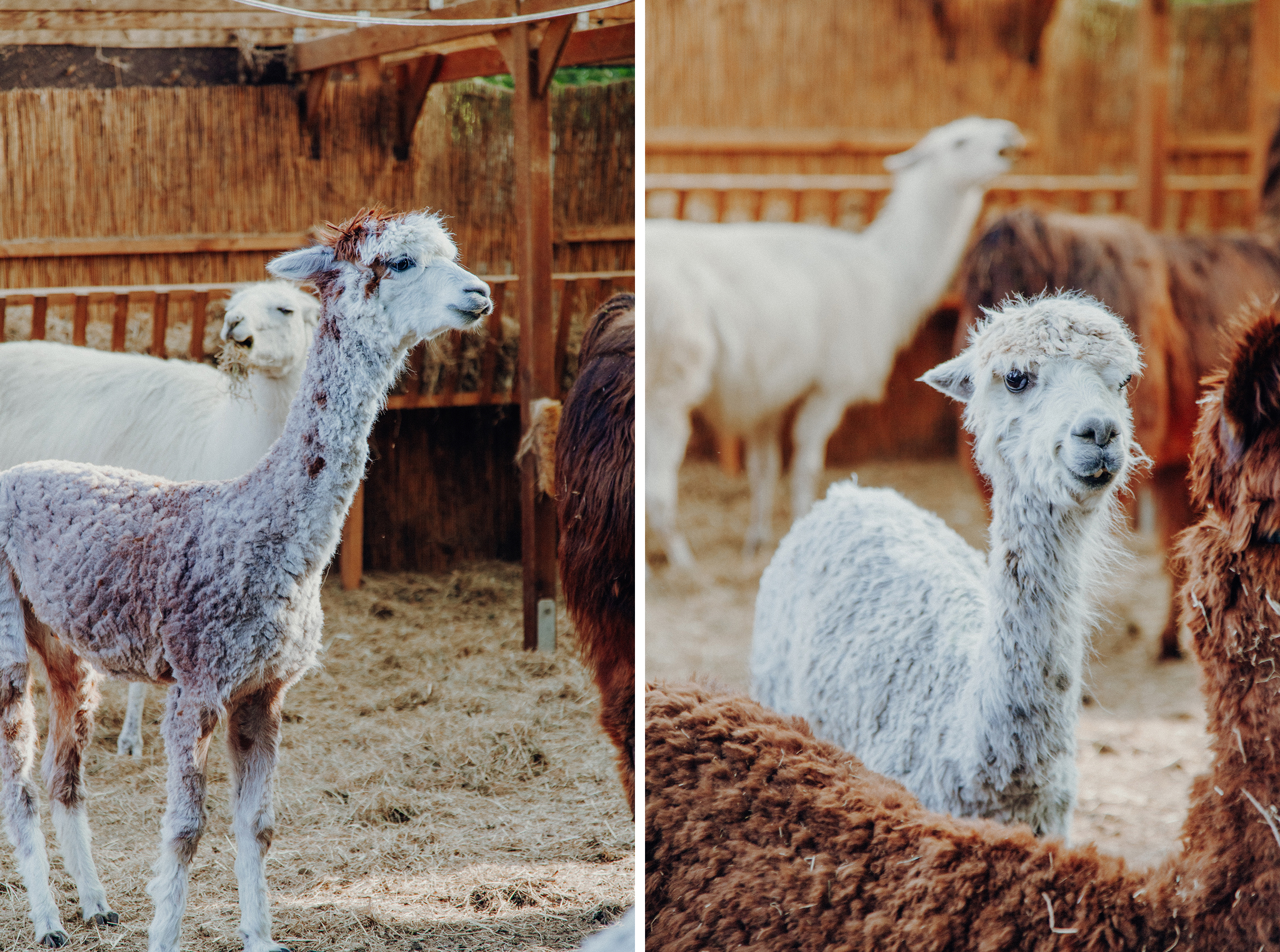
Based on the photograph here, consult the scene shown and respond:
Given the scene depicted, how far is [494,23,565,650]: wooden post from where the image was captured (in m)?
3.31

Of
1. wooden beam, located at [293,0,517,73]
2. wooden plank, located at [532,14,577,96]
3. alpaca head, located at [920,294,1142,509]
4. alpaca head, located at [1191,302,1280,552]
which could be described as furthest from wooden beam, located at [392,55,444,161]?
alpaca head, located at [1191,302,1280,552]

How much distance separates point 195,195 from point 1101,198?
14.2ft

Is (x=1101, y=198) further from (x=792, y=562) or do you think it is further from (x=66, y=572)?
(x=66, y=572)

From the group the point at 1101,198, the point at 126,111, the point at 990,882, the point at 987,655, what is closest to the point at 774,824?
the point at 990,882

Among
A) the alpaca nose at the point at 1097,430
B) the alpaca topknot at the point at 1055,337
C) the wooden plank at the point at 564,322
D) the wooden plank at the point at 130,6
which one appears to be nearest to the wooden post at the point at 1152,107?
the alpaca topknot at the point at 1055,337

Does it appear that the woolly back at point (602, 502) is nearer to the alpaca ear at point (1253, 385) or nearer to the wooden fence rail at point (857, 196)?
the alpaca ear at point (1253, 385)

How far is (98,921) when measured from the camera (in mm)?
2242

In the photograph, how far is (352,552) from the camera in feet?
12.6

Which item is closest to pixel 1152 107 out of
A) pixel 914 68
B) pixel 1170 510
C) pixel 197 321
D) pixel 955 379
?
pixel 1170 510

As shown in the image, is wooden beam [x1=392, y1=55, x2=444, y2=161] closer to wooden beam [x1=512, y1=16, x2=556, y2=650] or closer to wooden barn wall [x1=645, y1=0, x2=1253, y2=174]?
wooden beam [x1=512, y1=16, x2=556, y2=650]

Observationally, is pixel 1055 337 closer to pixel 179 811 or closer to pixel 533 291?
pixel 179 811

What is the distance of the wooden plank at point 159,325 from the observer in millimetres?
3029

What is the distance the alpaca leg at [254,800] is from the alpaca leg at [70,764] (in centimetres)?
34

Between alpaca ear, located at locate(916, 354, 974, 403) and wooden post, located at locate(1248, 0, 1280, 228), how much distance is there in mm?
2637
